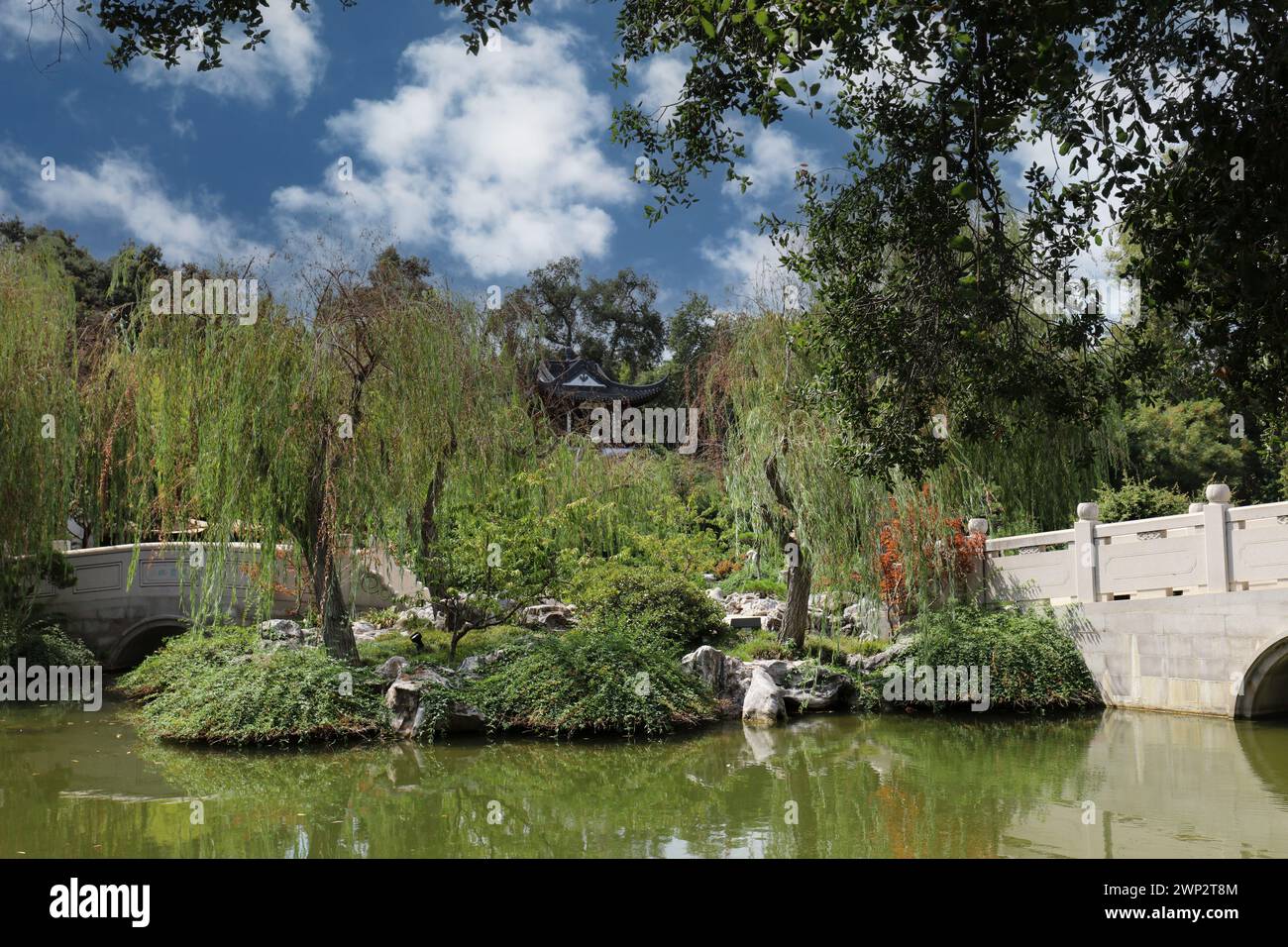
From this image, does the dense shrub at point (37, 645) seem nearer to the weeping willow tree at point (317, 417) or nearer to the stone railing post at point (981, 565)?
the weeping willow tree at point (317, 417)

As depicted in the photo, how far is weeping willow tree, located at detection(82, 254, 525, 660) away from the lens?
9.98 metres

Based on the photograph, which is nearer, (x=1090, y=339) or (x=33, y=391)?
(x=1090, y=339)

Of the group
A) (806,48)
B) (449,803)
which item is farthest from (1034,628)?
(806,48)

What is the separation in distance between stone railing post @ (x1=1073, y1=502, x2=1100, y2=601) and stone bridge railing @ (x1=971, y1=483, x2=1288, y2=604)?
11 millimetres

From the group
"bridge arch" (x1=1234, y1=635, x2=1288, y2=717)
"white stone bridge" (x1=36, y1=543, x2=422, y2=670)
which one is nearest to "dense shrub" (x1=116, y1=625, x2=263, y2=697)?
"white stone bridge" (x1=36, y1=543, x2=422, y2=670)

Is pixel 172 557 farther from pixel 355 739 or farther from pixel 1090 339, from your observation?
pixel 1090 339

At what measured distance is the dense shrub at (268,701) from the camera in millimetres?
9438

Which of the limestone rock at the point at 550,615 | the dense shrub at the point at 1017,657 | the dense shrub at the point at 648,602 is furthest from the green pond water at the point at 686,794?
the limestone rock at the point at 550,615

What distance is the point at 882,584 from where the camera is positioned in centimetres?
1278

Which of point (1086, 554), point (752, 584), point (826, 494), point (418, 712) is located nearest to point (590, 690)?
point (418, 712)

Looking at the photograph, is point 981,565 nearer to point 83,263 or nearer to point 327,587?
point 327,587

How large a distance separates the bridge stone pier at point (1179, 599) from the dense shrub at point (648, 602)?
3.62m

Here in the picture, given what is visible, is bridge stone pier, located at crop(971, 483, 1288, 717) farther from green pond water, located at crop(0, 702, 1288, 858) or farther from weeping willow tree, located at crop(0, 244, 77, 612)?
weeping willow tree, located at crop(0, 244, 77, 612)
